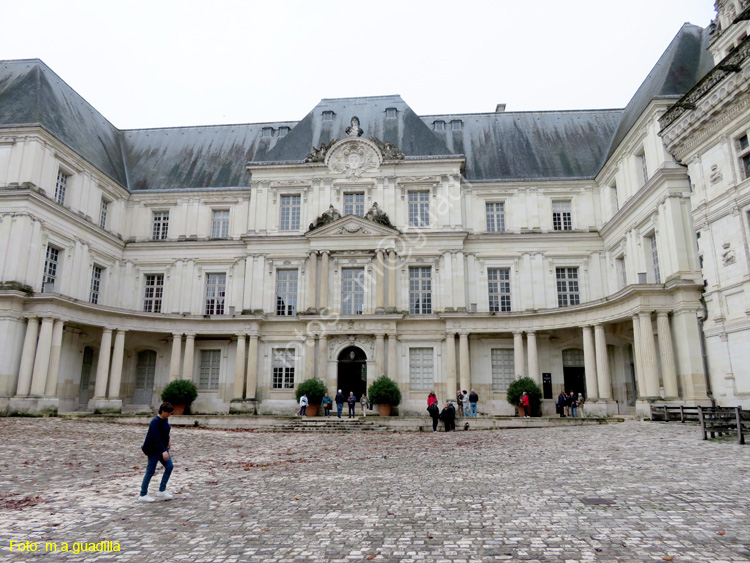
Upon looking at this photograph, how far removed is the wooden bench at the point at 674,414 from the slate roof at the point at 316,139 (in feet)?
51.1

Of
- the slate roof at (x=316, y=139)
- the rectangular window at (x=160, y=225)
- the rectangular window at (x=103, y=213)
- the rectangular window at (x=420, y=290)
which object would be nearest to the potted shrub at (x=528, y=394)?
the rectangular window at (x=420, y=290)

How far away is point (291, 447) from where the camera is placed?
1534 centimetres

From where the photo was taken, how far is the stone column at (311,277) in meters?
30.4

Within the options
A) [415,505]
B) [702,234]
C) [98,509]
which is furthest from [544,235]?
[98,509]

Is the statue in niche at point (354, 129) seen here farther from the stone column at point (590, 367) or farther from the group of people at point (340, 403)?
the stone column at point (590, 367)

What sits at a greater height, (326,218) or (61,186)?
(61,186)

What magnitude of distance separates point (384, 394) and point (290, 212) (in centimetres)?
1259

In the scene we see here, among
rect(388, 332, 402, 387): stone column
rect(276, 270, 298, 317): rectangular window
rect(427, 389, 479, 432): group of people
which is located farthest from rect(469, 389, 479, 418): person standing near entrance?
rect(276, 270, 298, 317): rectangular window

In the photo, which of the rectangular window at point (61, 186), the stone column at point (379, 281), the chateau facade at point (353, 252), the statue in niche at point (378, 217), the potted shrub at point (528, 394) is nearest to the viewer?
the chateau facade at point (353, 252)

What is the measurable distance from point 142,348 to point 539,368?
2248 centimetres

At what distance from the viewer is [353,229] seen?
3102cm

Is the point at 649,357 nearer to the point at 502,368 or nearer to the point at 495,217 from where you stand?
the point at 502,368

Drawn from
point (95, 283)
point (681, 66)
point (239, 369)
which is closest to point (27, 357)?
point (95, 283)

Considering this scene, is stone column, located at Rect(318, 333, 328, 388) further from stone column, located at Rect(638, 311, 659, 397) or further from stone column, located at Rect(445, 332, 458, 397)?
stone column, located at Rect(638, 311, 659, 397)
